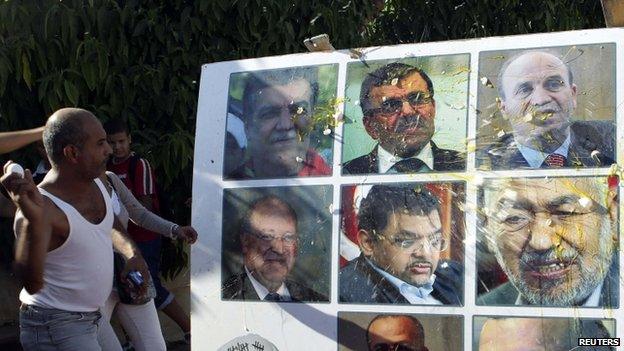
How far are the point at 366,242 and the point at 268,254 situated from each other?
15.7 inches

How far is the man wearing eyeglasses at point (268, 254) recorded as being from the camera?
4234 millimetres

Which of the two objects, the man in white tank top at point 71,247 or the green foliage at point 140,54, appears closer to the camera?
the man in white tank top at point 71,247

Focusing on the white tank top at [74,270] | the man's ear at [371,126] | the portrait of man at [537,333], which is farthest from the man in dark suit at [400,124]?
the white tank top at [74,270]

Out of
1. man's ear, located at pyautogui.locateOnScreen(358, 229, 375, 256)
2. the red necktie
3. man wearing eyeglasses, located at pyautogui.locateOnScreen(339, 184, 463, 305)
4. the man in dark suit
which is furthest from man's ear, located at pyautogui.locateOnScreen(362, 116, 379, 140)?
the red necktie

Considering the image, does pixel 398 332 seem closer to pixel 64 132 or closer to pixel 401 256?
pixel 401 256

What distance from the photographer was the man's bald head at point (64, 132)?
12.8 ft

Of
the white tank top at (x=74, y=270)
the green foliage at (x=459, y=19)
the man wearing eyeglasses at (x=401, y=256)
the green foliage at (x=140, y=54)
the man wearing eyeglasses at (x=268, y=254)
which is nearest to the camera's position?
the white tank top at (x=74, y=270)

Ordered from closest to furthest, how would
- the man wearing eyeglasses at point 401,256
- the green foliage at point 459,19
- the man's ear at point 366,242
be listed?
1. the man wearing eyeglasses at point 401,256
2. the man's ear at point 366,242
3. the green foliage at point 459,19

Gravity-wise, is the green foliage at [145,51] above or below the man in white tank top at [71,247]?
above

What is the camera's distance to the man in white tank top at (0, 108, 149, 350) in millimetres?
3834

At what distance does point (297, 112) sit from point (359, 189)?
15.9 inches

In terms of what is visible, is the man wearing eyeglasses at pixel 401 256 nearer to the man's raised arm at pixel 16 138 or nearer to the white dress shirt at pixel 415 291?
the white dress shirt at pixel 415 291

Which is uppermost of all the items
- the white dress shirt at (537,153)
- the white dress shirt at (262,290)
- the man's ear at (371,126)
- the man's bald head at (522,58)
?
the man's bald head at (522,58)

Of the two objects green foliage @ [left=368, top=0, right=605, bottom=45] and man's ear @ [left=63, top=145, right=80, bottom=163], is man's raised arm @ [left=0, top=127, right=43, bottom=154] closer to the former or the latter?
man's ear @ [left=63, top=145, right=80, bottom=163]
